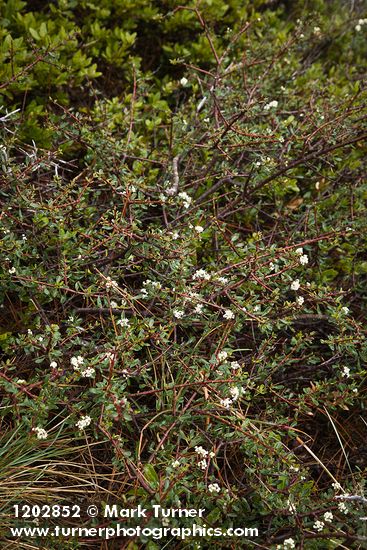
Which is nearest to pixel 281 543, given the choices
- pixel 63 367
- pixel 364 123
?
pixel 63 367

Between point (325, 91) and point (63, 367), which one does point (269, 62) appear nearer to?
point (325, 91)

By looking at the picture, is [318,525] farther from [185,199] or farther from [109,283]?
[185,199]

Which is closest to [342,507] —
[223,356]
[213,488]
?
[213,488]

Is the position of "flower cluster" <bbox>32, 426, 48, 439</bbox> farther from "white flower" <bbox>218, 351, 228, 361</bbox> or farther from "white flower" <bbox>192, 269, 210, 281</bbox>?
"white flower" <bbox>192, 269, 210, 281</bbox>

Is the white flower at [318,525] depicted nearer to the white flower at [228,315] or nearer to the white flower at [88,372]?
the white flower at [228,315]

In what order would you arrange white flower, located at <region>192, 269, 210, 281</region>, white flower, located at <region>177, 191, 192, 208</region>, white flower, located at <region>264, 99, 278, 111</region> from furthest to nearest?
1. white flower, located at <region>264, 99, 278, 111</region>
2. white flower, located at <region>177, 191, 192, 208</region>
3. white flower, located at <region>192, 269, 210, 281</region>

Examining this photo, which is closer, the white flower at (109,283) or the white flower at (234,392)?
the white flower at (234,392)

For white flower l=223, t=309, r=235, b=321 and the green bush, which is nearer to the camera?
the green bush

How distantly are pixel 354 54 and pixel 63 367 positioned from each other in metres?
3.72

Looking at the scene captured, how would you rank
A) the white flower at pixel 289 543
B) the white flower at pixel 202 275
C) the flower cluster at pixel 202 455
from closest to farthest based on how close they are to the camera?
the white flower at pixel 289 543 < the flower cluster at pixel 202 455 < the white flower at pixel 202 275

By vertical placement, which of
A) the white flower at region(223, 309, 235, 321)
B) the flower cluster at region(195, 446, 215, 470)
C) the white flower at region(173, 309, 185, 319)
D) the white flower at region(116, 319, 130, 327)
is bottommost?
the flower cluster at region(195, 446, 215, 470)

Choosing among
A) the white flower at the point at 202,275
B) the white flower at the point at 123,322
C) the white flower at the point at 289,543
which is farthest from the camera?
the white flower at the point at 202,275

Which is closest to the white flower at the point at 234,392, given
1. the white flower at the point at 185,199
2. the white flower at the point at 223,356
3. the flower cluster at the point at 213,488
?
the white flower at the point at 223,356

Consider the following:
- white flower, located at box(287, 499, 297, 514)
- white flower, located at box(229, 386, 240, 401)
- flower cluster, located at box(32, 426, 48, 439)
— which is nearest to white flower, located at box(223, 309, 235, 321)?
white flower, located at box(229, 386, 240, 401)
